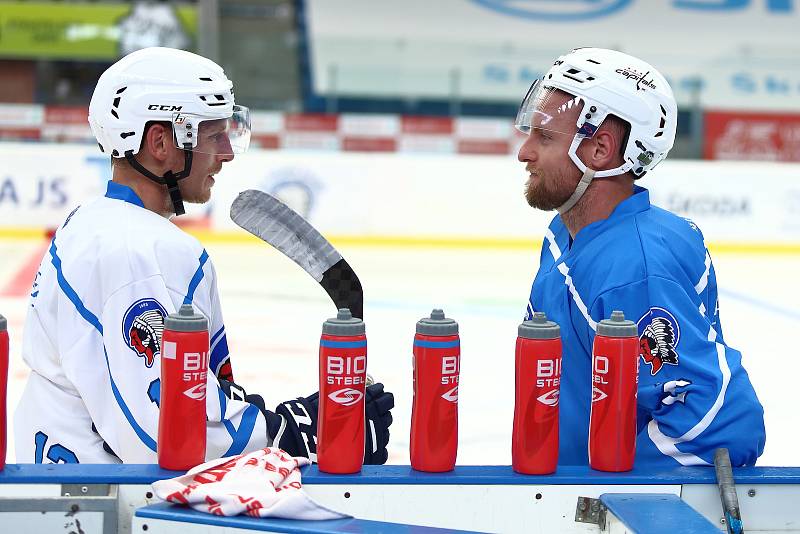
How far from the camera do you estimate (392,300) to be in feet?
24.7

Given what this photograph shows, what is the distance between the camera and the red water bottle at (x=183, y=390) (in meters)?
1.72

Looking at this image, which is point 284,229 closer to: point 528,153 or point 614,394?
A: point 528,153

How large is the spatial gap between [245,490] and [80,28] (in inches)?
435

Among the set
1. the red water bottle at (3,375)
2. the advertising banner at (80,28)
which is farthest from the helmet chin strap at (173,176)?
the advertising banner at (80,28)

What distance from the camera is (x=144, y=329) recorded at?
6.44 feet

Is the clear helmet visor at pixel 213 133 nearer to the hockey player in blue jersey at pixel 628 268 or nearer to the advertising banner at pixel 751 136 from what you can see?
the hockey player in blue jersey at pixel 628 268

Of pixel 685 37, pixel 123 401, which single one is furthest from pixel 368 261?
pixel 123 401

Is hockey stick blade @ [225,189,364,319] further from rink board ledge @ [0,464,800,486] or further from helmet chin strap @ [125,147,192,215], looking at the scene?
rink board ledge @ [0,464,800,486]

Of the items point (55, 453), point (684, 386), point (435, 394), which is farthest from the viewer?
point (55, 453)

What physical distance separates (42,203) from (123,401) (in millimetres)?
8610

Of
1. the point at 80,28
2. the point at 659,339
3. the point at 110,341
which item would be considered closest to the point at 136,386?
the point at 110,341

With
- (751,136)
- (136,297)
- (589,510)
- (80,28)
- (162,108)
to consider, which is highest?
(80,28)

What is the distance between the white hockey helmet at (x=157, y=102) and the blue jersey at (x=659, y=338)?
768 mm

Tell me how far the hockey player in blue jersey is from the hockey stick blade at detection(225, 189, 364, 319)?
1.32ft
